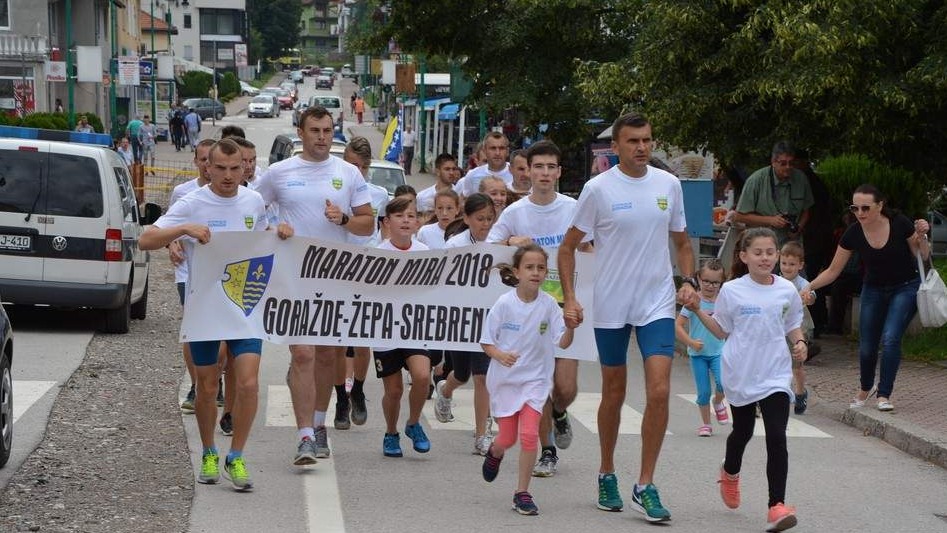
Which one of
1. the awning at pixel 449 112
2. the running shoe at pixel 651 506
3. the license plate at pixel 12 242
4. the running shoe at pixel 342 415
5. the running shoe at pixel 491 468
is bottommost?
the running shoe at pixel 342 415

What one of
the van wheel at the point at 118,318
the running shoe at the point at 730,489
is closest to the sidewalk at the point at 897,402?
the running shoe at the point at 730,489

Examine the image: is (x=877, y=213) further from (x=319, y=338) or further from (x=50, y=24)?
(x=50, y=24)

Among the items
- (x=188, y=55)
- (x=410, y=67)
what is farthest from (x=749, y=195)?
(x=188, y=55)

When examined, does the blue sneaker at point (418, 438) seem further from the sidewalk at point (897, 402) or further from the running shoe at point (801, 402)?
the running shoe at point (801, 402)

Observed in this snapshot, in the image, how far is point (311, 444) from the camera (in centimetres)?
861

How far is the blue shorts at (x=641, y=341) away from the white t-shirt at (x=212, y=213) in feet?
6.70

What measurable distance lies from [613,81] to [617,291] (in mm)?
9063

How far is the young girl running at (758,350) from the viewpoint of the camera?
7.48 metres

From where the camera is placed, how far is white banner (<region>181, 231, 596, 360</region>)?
839 centimetres

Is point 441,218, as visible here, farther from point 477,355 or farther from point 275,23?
point 275,23

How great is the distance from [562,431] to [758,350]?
1.88 meters

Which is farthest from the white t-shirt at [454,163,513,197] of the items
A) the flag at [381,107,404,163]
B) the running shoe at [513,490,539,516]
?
the flag at [381,107,404,163]

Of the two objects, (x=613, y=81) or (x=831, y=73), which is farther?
(x=613, y=81)

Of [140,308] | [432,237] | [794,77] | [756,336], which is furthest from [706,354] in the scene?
[140,308]
